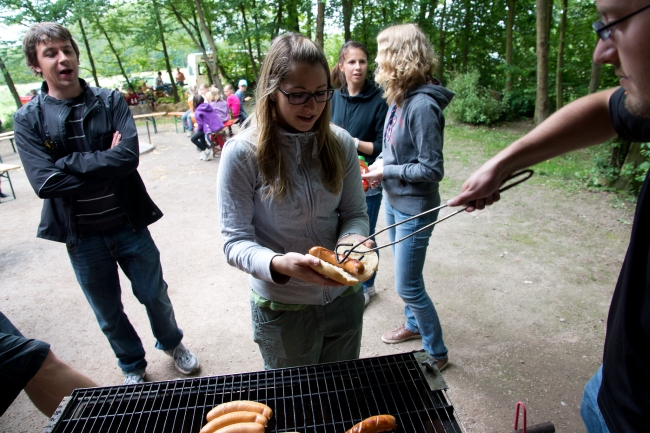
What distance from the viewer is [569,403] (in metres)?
2.82

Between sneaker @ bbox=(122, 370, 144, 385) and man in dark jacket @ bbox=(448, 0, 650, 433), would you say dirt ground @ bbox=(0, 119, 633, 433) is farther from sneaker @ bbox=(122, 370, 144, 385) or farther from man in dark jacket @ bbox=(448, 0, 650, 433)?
man in dark jacket @ bbox=(448, 0, 650, 433)

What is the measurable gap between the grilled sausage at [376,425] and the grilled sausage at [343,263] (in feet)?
1.91

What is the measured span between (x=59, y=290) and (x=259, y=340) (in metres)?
3.79

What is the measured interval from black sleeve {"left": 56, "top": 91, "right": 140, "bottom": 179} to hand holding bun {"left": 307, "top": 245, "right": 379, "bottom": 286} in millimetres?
1740

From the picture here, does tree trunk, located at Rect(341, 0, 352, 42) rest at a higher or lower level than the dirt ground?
higher

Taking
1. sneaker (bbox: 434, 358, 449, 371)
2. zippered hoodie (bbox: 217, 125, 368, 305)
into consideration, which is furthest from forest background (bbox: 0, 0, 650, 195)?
zippered hoodie (bbox: 217, 125, 368, 305)

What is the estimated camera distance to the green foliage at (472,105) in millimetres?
12859

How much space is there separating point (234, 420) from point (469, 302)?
3101mm

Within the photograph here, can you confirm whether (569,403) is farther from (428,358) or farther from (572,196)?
(572,196)

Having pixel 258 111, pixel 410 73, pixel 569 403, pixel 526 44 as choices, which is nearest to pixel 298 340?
pixel 258 111

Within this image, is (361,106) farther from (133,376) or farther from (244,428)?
(133,376)

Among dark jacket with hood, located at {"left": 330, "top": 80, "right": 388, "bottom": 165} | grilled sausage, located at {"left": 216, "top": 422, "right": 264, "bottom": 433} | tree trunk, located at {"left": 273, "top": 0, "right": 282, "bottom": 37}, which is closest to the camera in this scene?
grilled sausage, located at {"left": 216, "top": 422, "right": 264, "bottom": 433}

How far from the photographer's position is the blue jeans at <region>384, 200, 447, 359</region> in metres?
2.84

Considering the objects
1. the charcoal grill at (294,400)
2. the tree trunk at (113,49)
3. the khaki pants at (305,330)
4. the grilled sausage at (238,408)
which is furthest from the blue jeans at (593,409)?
the tree trunk at (113,49)
